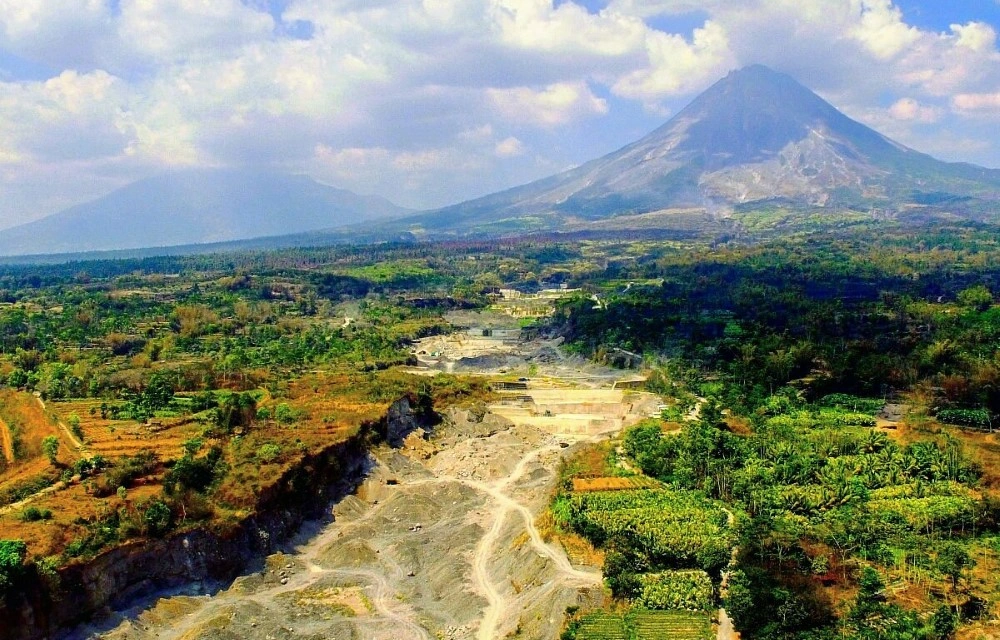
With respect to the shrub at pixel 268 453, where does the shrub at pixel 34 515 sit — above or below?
above

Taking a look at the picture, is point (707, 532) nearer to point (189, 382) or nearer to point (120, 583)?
point (120, 583)

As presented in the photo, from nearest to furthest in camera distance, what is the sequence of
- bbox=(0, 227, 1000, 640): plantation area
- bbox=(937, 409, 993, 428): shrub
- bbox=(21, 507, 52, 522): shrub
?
bbox=(0, 227, 1000, 640): plantation area, bbox=(21, 507, 52, 522): shrub, bbox=(937, 409, 993, 428): shrub

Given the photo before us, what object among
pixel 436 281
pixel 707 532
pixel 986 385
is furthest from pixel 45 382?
pixel 436 281

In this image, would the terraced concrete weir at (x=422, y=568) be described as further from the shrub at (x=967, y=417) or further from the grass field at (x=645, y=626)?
the shrub at (x=967, y=417)

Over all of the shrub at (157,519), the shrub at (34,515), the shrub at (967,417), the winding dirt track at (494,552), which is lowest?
the winding dirt track at (494,552)

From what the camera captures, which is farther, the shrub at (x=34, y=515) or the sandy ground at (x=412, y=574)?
the shrub at (x=34, y=515)

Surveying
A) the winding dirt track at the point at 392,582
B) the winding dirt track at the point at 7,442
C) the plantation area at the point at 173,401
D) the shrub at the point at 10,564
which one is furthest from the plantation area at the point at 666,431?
the winding dirt track at the point at 392,582

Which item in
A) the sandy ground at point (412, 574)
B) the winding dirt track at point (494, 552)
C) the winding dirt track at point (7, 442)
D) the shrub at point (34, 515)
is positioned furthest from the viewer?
the winding dirt track at point (7, 442)

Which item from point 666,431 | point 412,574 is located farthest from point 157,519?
point 666,431

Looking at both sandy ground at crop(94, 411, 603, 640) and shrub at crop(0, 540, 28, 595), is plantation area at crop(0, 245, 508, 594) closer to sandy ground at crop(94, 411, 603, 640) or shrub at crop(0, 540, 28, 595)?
shrub at crop(0, 540, 28, 595)

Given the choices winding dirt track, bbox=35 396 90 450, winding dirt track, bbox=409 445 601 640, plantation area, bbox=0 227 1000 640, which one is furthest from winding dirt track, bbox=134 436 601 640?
winding dirt track, bbox=35 396 90 450
